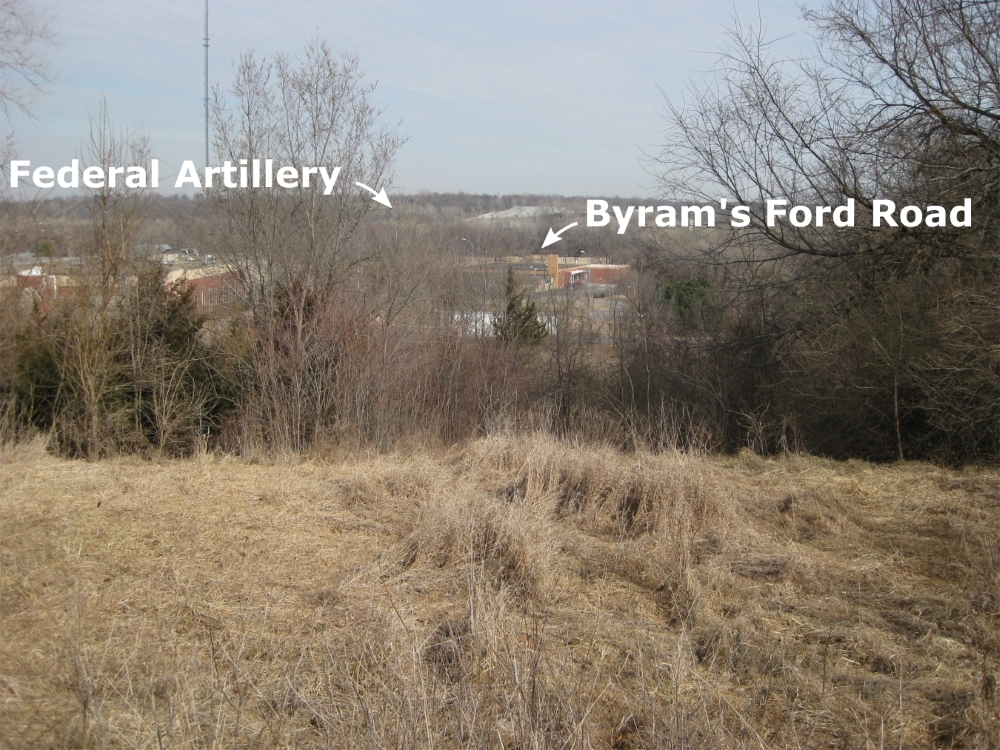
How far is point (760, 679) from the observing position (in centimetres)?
341

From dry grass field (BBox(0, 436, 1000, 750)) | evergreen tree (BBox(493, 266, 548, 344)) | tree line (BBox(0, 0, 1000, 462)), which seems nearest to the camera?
dry grass field (BBox(0, 436, 1000, 750))

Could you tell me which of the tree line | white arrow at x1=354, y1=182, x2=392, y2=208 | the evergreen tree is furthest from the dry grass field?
the evergreen tree

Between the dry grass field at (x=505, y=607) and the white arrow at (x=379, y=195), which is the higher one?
the white arrow at (x=379, y=195)

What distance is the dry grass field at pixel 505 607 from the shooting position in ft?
9.64

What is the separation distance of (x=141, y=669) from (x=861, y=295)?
10369mm

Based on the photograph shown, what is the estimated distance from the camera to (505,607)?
4.02m

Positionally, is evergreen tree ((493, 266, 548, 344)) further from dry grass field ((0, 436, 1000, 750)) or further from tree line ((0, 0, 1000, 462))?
dry grass field ((0, 436, 1000, 750))

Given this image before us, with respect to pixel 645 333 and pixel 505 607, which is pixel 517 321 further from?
pixel 505 607

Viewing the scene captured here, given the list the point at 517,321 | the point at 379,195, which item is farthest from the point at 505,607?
the point at 517,321

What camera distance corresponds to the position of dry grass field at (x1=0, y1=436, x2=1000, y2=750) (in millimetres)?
2939

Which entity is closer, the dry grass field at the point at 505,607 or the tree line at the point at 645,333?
the dry grass field at the point at 505,607

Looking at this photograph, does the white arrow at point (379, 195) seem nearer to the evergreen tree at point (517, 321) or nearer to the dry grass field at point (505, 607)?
the evergreen tree at point (517, 321)

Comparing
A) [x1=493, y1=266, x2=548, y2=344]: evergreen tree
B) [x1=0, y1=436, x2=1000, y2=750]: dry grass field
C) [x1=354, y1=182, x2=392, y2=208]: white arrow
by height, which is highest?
[x1=354, y1=182, x2=392, y2=208]: white arrow

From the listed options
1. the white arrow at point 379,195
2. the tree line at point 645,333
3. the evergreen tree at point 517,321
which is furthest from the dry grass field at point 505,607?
the evergreen tree at point 517,321
